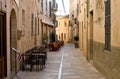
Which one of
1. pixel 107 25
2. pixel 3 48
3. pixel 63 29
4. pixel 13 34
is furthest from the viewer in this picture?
pixel 63 29

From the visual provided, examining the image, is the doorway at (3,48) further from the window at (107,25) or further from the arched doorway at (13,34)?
the window at (107,25)

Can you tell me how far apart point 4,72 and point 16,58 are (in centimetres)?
267

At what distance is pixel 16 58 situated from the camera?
1234 cm

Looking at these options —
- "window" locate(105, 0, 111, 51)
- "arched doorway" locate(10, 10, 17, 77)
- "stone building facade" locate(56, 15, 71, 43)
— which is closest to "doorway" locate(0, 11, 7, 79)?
"arched doorway" locate(10, 10, 17, 77)

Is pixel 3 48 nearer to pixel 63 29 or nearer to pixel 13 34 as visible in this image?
pixel 13 34

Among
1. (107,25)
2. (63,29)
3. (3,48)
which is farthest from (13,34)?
(63,29)

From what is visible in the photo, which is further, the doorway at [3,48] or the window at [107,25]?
the window at [107,25]

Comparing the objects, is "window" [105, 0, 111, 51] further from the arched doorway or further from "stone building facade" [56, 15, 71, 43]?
"stone building facade" [56, 15, 71, 43]

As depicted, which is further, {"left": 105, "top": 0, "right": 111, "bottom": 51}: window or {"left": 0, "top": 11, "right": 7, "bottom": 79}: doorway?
{"left": 105, "top": 0, "right": 111, "bottom": 51}: window

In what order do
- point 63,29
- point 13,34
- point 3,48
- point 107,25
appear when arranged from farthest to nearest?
point 63,29, point 13,34, point 107,25, point 3,48

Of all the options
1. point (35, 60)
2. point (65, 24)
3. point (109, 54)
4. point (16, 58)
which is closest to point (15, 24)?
point (16, 58)

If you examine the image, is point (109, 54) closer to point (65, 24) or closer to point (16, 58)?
point (16, 58)

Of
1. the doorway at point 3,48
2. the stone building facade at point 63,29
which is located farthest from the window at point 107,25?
the stone building facade at point 63,29

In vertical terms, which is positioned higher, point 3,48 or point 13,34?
point 13,34
